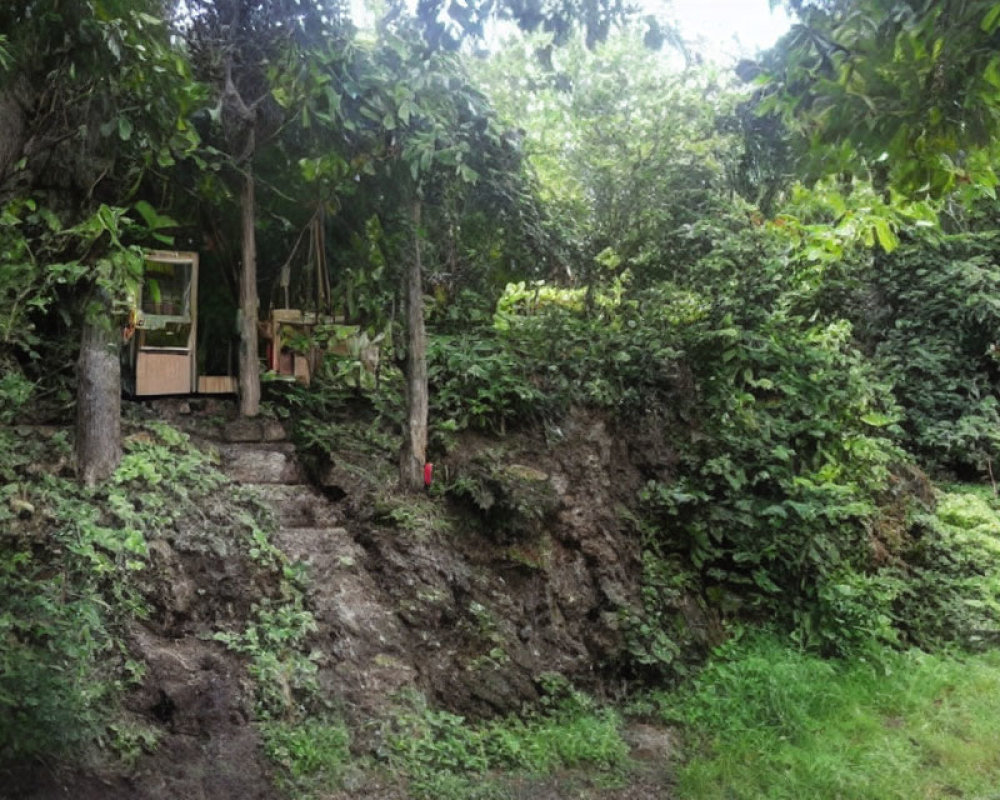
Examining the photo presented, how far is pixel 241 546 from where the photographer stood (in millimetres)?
4809

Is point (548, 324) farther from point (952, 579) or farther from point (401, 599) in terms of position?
point (952, 579)

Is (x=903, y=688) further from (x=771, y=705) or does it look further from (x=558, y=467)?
(x=558, y=467)

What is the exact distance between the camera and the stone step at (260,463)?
584 centimetres

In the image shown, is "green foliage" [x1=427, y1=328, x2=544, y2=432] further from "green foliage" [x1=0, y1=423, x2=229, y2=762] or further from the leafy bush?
"green foliage" [x1=0, y1=423, x2=229, y2=762]

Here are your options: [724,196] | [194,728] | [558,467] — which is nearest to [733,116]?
[724,196]

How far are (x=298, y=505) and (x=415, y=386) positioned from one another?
1305 mm

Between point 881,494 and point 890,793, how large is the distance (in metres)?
4.07

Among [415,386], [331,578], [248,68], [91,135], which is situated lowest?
[331,578]

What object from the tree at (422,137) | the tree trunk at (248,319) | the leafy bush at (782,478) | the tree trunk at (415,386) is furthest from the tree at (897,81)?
the tree trunk at (248,319)

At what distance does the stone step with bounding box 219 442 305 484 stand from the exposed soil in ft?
0.04

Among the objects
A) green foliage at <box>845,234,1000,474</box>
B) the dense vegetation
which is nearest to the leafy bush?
the dense vegetation

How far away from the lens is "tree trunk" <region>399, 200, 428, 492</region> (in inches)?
236

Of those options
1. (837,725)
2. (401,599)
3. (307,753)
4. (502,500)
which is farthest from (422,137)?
(837,725)

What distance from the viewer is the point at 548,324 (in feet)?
24.6
